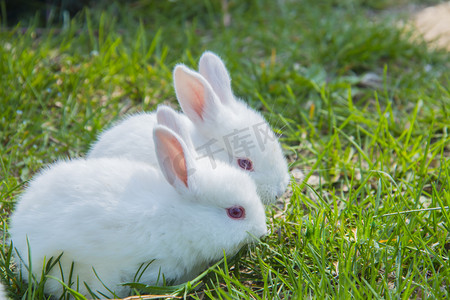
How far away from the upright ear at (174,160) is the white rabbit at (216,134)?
355mm

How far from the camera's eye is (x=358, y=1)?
6.39 m

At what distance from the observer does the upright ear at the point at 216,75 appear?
3512mm

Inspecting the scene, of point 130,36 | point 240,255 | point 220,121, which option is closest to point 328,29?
point 130,36

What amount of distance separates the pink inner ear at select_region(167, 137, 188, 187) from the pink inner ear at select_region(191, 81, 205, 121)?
0.74m

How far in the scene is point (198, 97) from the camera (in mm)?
3383

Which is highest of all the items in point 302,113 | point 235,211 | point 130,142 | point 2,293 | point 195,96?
point 195,96

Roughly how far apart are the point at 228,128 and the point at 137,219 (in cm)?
97

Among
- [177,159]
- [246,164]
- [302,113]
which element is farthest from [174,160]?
[302,113]

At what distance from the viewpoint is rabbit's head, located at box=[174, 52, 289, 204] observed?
124 inches

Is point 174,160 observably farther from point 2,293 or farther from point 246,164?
point 2,293

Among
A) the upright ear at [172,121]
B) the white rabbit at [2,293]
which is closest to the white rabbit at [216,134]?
the upright ear at [172,121]

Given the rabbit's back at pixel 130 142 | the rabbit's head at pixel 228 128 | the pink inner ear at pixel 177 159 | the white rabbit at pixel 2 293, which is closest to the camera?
the white rabbit at pixel 2 293

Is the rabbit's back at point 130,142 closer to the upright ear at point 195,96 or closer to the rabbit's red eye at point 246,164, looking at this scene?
the upright ear at point 195,96

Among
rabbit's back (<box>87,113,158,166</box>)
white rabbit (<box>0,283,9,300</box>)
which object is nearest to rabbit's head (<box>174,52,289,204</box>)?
rabbit's back (<box>87,113,158,166</box>)
